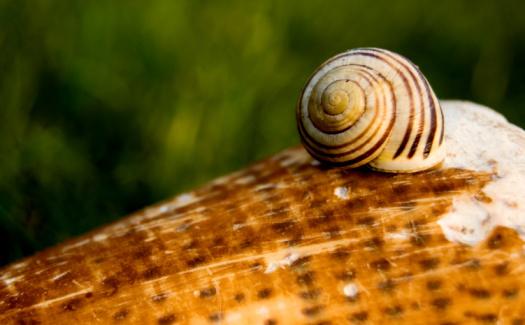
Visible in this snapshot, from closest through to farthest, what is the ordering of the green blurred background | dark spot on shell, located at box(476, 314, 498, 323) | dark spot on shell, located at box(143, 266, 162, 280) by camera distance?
A: dark spot on shell, located at box(476, 314, 498, 323) → dark spot on shell, located at box(143, 266, 162, 280) → the green blurred background

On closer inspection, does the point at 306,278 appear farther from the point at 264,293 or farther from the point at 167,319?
the point at 167,319

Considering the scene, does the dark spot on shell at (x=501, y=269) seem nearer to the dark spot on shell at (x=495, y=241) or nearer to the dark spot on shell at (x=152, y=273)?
the dark spot on shell at (x=495, y=241)

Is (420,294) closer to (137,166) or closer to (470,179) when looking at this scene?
(470,179)

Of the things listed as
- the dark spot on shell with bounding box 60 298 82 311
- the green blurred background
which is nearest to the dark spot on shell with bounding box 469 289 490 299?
the dark spot on shell with bounding box 60 298 82 311

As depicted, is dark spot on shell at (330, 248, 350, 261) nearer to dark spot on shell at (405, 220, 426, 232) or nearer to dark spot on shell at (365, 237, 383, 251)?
dark spot on shell at (365, 237, 383, 251)

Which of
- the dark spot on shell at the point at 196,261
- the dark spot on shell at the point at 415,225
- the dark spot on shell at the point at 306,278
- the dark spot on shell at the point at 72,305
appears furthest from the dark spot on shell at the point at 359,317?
the dark spot on shell at the point at 72,305

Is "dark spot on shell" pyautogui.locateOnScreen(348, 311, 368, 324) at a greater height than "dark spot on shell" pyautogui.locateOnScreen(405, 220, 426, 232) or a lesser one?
lesser
